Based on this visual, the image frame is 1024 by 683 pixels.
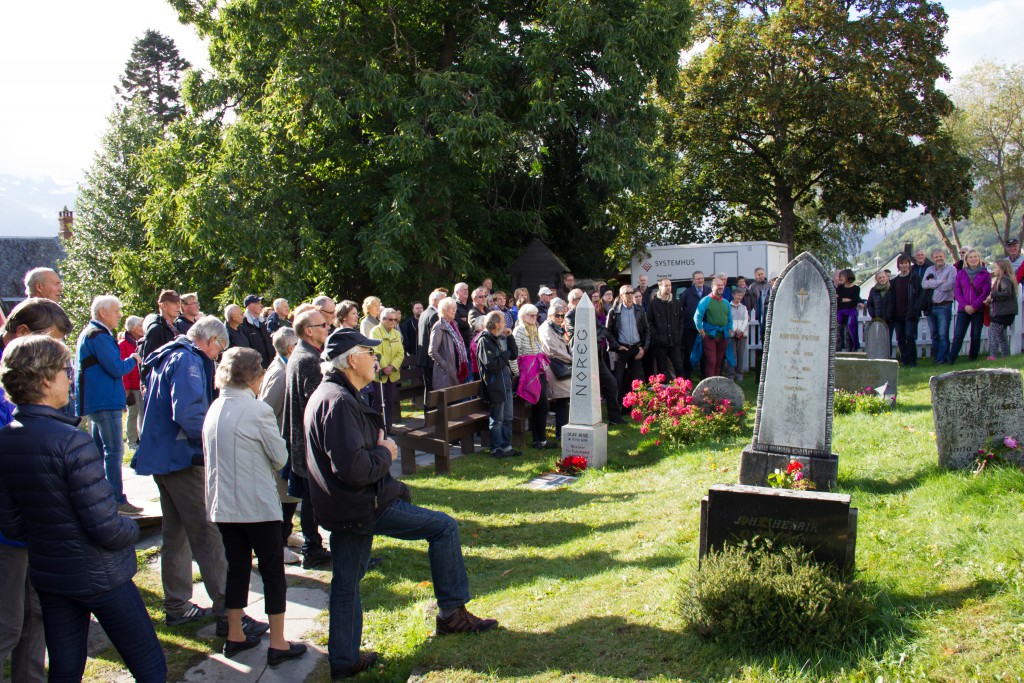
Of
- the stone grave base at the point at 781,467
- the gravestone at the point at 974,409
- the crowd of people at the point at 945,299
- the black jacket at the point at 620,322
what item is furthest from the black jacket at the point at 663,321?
the gravestone at the point at 974,409

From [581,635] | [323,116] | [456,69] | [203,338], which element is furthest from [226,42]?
Answer: [581,635]

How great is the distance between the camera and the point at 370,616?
5531mm

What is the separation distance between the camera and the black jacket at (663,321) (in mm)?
13273

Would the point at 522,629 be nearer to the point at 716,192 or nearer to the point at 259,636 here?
the point at 259,636

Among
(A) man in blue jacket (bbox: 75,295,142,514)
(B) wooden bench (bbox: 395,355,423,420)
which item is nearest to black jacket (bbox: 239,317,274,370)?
(B) wooden bench (bbox: 395,355,423,420)

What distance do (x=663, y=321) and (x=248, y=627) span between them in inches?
373

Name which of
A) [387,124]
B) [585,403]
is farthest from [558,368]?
[387,124]

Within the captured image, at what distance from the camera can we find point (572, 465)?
9281 mm

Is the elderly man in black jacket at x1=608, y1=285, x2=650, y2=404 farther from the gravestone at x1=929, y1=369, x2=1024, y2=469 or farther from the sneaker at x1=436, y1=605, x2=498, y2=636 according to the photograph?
the sneaker at x1=436, y1=605, x2=498, y2=636

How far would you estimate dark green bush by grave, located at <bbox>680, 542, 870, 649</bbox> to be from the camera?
13.8 ft

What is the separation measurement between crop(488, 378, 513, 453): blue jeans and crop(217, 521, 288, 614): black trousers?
5.51m

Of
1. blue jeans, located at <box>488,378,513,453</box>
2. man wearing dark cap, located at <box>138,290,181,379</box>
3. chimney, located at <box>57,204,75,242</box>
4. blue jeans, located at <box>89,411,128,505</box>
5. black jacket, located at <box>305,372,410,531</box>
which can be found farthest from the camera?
chimney, located at <box>57,204,75,242</box>

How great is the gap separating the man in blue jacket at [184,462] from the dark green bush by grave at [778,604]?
305 centimetres

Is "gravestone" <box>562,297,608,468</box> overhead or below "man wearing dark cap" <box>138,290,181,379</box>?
below
